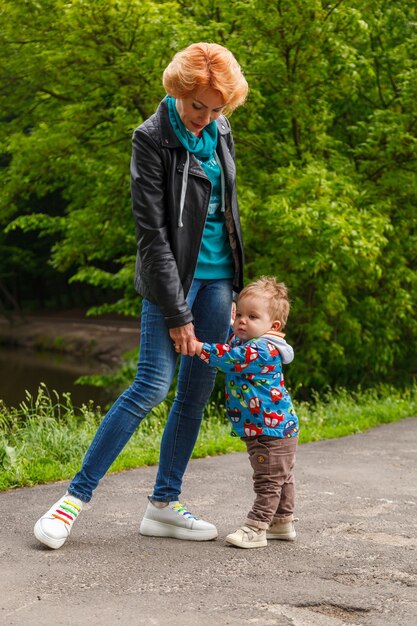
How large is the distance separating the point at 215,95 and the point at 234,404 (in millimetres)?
1236

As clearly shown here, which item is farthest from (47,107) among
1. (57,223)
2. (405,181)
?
(405,181)

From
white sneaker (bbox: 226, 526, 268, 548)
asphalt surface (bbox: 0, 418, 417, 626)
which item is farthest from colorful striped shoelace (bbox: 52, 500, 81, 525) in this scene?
white sneaker (bbox: 226, 526, 268, 548)

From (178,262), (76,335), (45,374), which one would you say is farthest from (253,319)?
(76,335)

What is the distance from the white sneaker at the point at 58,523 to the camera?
3496mm

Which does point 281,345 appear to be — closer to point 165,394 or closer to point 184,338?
point 184,338

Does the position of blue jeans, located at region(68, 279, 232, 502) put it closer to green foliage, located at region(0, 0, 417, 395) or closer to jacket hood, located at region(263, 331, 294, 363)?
jacket hood, located at region(263, 331, 294, 363)

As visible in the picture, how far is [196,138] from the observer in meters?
3.69

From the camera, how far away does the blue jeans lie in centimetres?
364

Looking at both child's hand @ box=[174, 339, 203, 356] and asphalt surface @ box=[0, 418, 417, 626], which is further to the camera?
child's hand @ box=[174, 339, 203, 356]

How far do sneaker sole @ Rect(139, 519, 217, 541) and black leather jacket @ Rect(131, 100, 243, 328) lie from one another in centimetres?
87

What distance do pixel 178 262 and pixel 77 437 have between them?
268cm

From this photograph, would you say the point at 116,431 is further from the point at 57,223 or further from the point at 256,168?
the point at 57,223

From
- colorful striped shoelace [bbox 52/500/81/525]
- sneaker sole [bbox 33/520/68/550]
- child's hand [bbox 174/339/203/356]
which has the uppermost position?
child's hand [bbox 174/339/203/356]

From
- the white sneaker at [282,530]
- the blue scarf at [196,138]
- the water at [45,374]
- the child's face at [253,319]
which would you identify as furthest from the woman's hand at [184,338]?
the water at [45,374]
